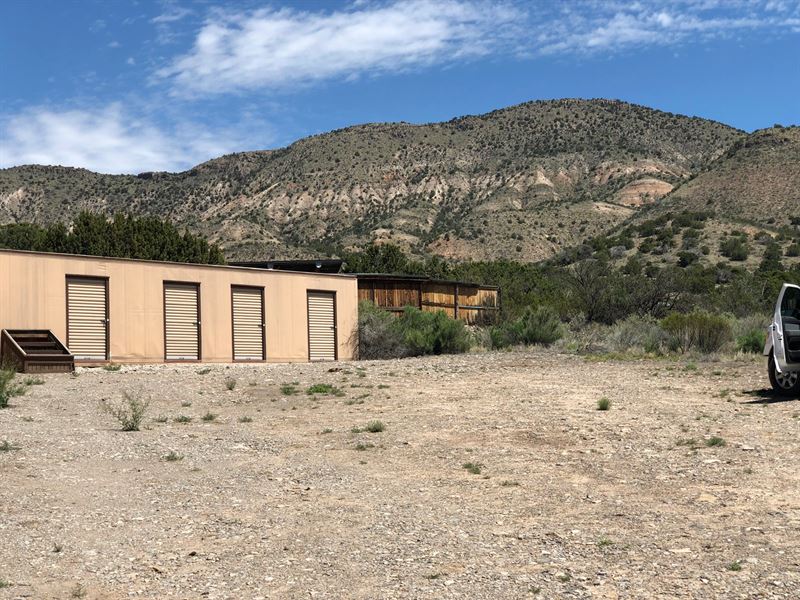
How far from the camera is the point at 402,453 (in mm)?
13016

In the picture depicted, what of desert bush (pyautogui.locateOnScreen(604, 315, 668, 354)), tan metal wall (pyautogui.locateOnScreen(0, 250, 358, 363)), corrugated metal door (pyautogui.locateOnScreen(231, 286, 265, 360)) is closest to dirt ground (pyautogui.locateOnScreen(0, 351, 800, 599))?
tan metal wall (pyautogui.locateOnScreen(0, 250, 358, 363))

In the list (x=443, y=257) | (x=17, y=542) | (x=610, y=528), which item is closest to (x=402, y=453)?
(x=610, y=528)

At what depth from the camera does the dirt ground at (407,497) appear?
731cm

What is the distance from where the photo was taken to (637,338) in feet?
102

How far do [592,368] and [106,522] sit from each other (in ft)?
55.0

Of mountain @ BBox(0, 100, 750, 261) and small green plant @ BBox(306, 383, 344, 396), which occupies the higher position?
mountain @ BBox(0, 100, 750, 261)

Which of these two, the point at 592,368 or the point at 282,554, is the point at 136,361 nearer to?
the point at 592,368

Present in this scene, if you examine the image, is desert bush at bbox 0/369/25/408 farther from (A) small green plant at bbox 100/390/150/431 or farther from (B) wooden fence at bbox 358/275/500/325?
(B) wooden fence at bbox 358/275/500/325

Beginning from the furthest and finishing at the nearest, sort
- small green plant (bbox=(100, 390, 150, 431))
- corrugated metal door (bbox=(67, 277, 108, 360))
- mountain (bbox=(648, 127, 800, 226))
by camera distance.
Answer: mountain (bbox=(648, 127, 800, 226))
corrugated metal door (bbox=(67, 277, 108, 360))
small green plant (bbox=(100, 390, 150, 431))

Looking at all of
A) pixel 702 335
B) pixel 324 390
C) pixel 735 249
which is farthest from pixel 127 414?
pixel 735 249

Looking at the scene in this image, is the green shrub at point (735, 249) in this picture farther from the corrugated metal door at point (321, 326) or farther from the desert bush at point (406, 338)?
the corrugated metal door at point (321, 326)

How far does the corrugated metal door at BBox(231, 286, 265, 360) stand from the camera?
95.7 ft

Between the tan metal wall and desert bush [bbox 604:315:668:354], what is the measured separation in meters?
8.70

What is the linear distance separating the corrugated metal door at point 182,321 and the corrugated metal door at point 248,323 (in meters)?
1.33
